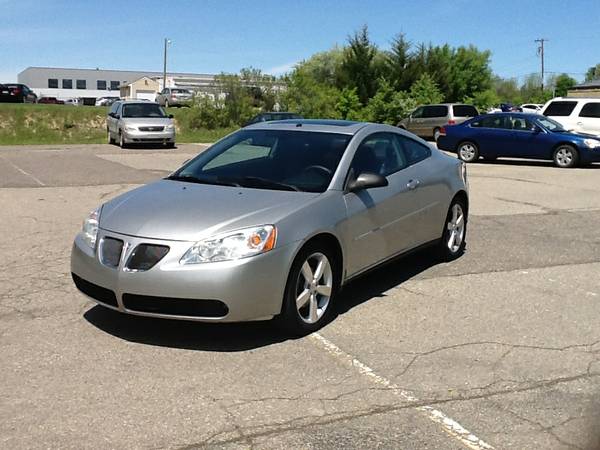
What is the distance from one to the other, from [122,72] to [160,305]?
424 ft

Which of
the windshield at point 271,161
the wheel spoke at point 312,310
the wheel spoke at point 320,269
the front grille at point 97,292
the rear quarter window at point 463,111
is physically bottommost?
the wheel spoke at point 312,310

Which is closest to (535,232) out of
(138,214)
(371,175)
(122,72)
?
(371,175)

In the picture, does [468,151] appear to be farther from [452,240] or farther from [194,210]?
[194,210]

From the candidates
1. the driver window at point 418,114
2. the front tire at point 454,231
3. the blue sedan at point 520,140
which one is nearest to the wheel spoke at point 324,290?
the front tire at point 454,231

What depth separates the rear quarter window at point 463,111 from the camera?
96.9 ft

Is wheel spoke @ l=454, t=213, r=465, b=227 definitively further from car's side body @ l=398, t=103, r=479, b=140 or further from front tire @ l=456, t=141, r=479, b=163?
car's side body @ l=398, t=103, r=479, b=140

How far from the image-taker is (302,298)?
5055mm

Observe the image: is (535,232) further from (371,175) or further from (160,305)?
(160,305)

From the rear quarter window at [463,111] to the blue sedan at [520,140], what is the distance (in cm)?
822

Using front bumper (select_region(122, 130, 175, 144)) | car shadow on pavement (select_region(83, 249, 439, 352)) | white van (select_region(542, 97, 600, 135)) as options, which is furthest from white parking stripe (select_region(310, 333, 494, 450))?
front bumper (select_region(122, 130, 175, 144))

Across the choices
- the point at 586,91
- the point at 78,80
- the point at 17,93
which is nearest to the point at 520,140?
the point at 17,93

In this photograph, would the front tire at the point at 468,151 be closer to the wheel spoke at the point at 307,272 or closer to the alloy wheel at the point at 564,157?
the alloy wheel at the point at 564,157

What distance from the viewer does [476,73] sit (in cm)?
5416

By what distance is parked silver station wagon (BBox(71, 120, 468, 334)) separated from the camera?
4625 mm
